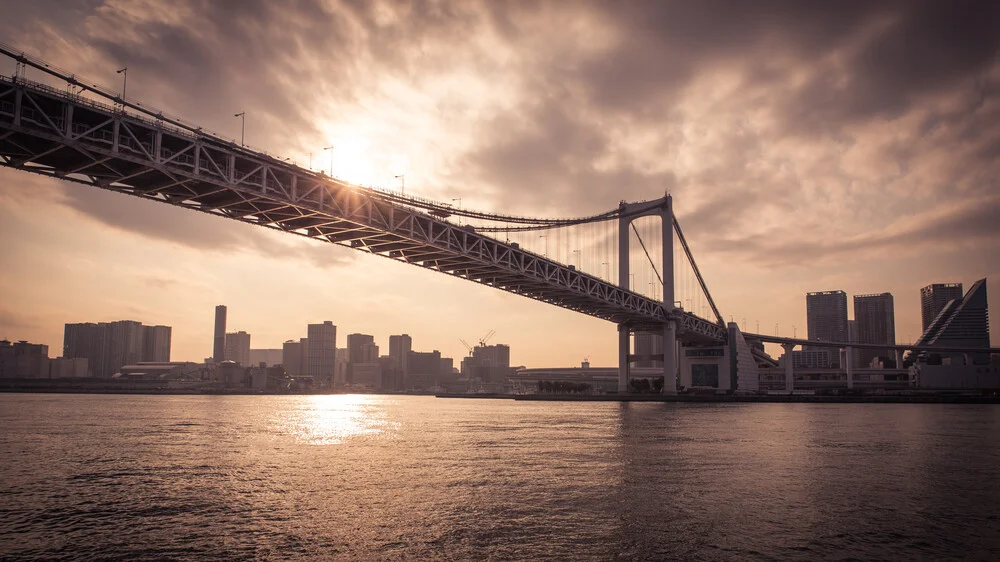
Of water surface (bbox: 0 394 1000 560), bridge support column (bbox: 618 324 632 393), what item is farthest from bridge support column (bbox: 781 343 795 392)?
water surface (bbox: 0 394 1000 560)

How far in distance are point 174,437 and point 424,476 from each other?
81.5 ft

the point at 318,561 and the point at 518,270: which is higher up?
the point at 518,270

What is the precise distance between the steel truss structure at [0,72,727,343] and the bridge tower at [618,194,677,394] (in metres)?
37.6

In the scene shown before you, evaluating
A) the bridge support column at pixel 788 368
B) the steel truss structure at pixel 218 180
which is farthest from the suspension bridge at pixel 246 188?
the bridge support column at pixel 788 368

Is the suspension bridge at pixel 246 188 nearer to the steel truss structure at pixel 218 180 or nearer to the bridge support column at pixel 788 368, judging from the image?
the steel truss structure at pixel 218 180

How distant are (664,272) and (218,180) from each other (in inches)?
3163

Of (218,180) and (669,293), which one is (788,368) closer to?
(669,293)

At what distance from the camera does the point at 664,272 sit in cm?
11025

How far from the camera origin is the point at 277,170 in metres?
47.6

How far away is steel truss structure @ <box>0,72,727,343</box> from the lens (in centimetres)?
3594

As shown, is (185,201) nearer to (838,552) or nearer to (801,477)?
(801,477)

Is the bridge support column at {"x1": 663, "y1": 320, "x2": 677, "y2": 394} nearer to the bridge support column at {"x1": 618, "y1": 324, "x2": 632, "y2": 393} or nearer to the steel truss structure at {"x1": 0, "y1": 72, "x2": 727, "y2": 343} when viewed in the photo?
the bridge support column at {"x1": 618, "y1": 324, "x2": 632, "y2": 393}

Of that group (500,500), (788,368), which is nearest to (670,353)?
(788,368)

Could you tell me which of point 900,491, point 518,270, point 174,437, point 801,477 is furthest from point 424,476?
point 518,270
